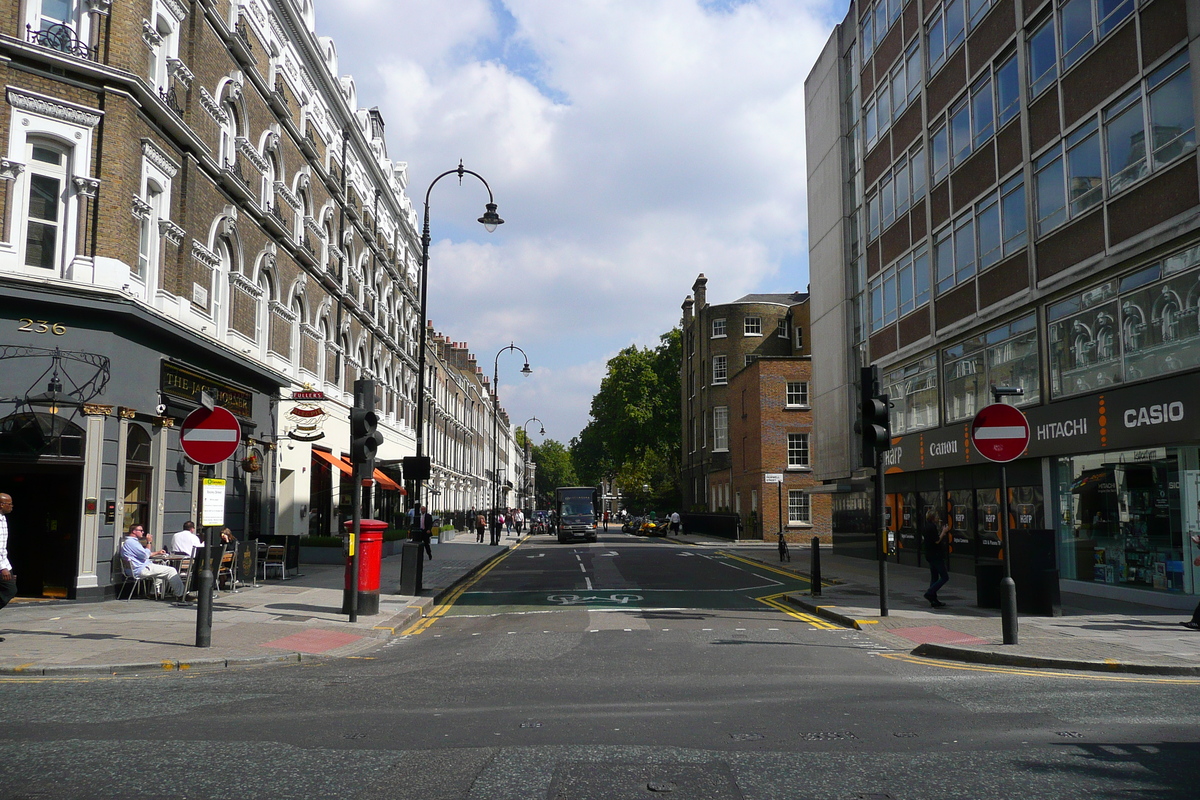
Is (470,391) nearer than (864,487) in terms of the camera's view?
No

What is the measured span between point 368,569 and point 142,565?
4.19 meters

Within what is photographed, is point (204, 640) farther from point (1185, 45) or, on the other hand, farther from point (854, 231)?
point (854, 231)

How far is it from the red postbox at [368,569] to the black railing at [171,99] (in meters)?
9.29

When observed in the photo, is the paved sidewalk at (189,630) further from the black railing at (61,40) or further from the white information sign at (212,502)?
the black railing at (61,40)

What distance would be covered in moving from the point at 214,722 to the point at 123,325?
35.8 feet

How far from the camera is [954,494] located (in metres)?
24.0

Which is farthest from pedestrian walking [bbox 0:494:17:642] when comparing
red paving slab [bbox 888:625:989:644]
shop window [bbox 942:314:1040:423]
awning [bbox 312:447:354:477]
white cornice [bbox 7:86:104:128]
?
shop window [bbox 942:314:1040:423]

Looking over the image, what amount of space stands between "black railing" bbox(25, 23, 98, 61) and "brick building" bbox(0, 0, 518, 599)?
5cm

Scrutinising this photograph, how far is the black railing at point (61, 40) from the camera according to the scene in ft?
48.6

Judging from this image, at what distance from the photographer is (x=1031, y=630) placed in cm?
1202

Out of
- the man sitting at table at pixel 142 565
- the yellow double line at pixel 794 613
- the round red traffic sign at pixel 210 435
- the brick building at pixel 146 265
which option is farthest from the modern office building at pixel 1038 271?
the brick building at pixel 146 265

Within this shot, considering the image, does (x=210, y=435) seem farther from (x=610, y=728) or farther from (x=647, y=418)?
(x=647, y=418)

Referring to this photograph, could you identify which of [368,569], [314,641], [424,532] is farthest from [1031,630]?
[424,532]

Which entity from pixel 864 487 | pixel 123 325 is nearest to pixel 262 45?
pixel 123 325
